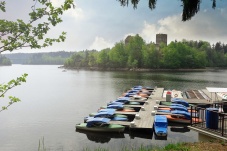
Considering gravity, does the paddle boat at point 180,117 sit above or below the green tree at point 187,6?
below

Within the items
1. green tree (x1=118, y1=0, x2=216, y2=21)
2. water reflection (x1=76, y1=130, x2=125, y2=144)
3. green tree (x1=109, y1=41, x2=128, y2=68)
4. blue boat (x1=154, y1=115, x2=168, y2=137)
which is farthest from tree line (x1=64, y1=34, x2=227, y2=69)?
green tree (x1=118, y1=0, x2=216, y2=21)

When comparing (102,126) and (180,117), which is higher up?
(180,117)

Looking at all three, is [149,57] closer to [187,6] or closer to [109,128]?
[109,128]

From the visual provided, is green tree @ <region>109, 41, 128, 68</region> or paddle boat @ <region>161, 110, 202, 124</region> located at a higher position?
green tree @ <region>109, 41, 128, 68</region>

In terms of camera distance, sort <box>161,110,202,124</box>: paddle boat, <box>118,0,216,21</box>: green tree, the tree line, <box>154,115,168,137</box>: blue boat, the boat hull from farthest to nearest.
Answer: the tree line → <box>161,110,202,124</box>: paddle boat → the boat hull → <box>154,115,168,137</box>: blue boat → <box>118,0,216,21</box>: green tree

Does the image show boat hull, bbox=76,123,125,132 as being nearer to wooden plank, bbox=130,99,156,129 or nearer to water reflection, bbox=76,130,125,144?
water reflection, bbox=76,130,125,144

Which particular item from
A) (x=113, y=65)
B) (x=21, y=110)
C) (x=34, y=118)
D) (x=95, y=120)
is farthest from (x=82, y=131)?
(x=113, y=65)

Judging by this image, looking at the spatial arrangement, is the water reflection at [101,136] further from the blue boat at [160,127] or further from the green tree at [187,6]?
the green tree at [187,6]

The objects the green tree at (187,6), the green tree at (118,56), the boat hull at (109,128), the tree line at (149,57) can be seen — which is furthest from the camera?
the green tree at (118,56)

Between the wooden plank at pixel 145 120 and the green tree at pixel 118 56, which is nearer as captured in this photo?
the wooden plank at pixel 145 120

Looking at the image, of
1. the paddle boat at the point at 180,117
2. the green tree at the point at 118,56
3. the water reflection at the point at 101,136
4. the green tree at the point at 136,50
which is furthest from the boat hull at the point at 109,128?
the green tree at the point at 118,56

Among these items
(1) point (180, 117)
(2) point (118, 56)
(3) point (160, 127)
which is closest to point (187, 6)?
(3) point (160, 127)

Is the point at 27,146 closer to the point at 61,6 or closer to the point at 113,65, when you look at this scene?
the point at 61,6

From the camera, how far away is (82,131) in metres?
25.1
